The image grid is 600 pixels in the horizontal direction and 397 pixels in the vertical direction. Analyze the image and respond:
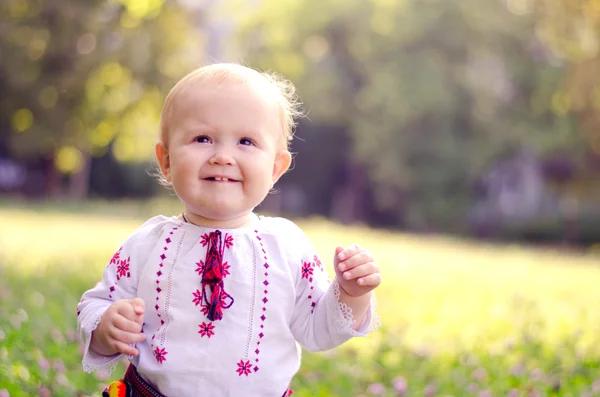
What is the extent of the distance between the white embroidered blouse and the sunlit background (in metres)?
8.43

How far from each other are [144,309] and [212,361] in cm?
26

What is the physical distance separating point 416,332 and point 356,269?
413cm

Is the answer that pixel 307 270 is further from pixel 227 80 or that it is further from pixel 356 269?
pixel 227 80

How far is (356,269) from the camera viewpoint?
223 centimetres

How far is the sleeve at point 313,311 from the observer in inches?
Result: 94.5

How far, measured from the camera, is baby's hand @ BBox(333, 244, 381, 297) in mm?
2229

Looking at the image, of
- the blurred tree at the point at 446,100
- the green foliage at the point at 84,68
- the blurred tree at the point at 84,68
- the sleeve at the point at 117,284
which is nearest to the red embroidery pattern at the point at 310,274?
the sleeve at the point at 117,284

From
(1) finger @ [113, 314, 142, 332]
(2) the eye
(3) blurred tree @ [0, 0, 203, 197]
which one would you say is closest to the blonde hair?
Result: (2) the eye

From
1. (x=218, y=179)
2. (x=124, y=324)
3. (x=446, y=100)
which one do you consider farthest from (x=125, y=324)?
(x=446, y=100)

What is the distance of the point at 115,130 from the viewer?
82.0 ft

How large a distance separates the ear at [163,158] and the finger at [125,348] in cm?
56

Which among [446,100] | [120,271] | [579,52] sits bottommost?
[120,271]

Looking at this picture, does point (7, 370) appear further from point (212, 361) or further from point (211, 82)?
point (211, 82)

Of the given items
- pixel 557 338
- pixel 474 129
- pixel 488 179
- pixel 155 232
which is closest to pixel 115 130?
pixel 474 129
